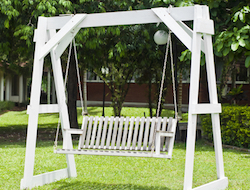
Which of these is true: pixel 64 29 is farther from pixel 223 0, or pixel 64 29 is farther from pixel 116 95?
pixel 116 95

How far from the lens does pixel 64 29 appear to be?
528 cm

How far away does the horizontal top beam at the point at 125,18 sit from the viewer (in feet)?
15.7

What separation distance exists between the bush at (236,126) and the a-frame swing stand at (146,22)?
4200mm

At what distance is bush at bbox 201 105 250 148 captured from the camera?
923cm

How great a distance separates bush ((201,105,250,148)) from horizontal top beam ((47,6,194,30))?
16.8 ft

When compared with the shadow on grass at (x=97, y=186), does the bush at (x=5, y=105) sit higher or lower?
higher

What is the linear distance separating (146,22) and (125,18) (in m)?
0.34

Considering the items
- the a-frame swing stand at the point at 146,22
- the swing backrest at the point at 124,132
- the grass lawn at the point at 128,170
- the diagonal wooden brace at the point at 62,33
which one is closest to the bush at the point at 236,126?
the grass lawn at the point at 128,170

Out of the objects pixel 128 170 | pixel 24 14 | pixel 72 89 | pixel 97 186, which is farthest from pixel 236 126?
pixel 24 14

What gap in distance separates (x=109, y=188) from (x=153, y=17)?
2633 millimetres

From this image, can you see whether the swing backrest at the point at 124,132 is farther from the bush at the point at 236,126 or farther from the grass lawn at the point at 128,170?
the bush at the point at 236,126

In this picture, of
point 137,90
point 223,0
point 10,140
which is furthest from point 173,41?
point 137,90

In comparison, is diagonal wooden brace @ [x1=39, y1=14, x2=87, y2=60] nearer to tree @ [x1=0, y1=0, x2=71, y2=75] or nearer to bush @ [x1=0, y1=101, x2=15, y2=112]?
tree @ [x1=0, y1=0, x2=71, y2=75]

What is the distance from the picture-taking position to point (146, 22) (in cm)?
496
